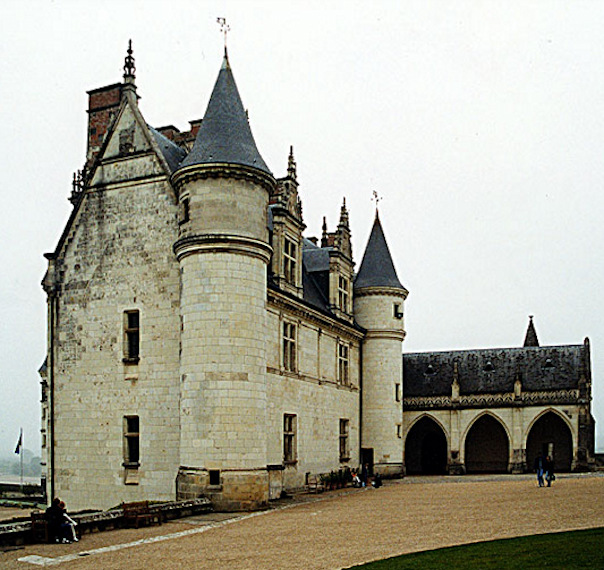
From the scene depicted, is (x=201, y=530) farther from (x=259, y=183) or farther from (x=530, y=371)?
(x=530, y=371)

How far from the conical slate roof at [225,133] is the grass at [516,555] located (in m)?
11.9

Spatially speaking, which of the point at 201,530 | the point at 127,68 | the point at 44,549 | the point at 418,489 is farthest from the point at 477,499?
the point at 127,68

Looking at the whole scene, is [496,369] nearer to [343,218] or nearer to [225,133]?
[343,218]

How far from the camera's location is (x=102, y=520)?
1570cm

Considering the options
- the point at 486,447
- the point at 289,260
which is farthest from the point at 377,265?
the point at 486,447

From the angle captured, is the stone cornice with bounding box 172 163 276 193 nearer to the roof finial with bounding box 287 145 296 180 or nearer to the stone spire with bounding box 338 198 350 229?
the roof finial with bounding box 287 145 296 180

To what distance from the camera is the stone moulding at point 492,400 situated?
3862 centimetres

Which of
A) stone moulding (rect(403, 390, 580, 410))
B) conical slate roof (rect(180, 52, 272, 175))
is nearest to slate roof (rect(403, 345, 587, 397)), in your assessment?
stone moulding (rect(403, 390, 580, 410))

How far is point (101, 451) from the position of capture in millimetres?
22250

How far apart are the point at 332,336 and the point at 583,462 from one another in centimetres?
1534

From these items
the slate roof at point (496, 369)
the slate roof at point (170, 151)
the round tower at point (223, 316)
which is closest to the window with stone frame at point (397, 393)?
the slate roof at point (496, 369)

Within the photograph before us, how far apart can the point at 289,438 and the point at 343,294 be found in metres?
8.39

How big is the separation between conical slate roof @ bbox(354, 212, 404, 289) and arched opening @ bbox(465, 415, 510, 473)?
38.1 feet

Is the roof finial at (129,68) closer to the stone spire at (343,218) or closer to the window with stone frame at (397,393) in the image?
the stone spire at (343,218)
